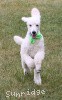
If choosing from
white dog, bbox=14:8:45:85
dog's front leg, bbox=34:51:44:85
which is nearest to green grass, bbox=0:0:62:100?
dog's front leg, bbox=34:51:44:85

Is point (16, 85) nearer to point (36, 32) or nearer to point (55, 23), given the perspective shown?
point (36, 32)

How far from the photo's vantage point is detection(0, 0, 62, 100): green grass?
6145 mm

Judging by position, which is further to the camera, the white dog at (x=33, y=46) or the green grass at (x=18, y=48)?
the green grass at (x=18, y=48)

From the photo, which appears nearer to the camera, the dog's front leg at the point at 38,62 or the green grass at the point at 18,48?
the dog's front leg at the point at 38,62

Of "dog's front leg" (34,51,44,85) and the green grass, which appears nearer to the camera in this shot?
"dog's front leg" (34,51,44,85)

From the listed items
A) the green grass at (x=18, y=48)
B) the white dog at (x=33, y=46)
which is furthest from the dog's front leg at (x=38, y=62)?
the green grass at (x=18, y=48)

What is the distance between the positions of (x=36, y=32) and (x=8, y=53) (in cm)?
221

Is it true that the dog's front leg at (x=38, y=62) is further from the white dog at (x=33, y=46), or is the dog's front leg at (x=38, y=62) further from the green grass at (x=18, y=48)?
the green grass at (x=18, y=48)

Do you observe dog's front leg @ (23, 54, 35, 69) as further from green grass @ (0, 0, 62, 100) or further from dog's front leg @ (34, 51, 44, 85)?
green grass @ (0, 0, 62, 100)

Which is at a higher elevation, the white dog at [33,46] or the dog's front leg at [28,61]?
the white dog at [33,46]

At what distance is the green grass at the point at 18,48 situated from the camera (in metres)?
6.14

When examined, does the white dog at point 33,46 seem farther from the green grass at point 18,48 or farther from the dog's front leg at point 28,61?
the green grass at point 18,48

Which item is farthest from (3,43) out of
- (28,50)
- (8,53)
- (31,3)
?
(31,3)

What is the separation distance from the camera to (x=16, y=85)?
247 inches
